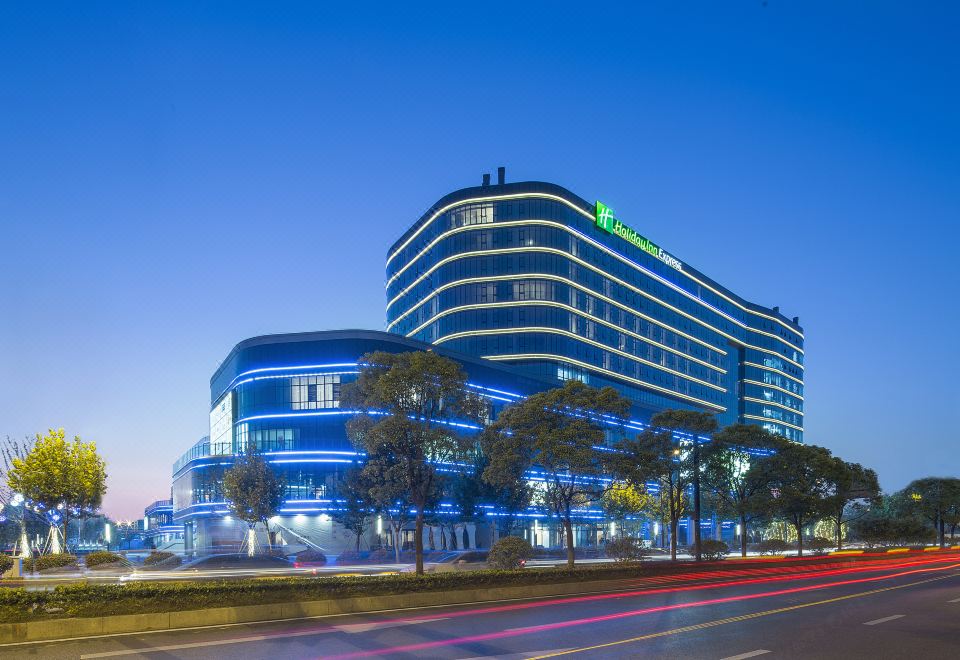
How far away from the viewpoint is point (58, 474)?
55344 millimetres

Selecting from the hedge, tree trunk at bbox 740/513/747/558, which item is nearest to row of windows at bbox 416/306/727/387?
tree trunk at bbox 740/513/747/558

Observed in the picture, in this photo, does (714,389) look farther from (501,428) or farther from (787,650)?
(787,650)

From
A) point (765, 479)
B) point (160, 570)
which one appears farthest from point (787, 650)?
point (765, 479)

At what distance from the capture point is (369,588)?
95.8ft

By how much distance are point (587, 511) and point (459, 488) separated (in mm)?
37460

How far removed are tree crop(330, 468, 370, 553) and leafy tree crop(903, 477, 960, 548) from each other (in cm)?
7930

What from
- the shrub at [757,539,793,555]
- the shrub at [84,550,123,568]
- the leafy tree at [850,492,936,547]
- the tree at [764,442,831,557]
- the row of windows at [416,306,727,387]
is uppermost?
the row of windows at [416,306,727,387]

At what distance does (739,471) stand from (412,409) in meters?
43.8

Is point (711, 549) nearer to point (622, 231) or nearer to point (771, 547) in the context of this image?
point (771, 547)

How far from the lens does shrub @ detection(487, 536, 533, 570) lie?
42688 millimetres

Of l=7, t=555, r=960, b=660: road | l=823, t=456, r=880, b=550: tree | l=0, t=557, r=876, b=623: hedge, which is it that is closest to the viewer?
l=7, t=555, r=960, b=660: road

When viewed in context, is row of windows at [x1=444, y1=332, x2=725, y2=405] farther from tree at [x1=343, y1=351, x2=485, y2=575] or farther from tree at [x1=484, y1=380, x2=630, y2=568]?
tree at [x1=343, y1=351, x2=485, y2=575]

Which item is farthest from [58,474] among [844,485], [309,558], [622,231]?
[622,231]

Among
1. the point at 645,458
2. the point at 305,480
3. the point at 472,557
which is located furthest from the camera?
the point at 305,480
